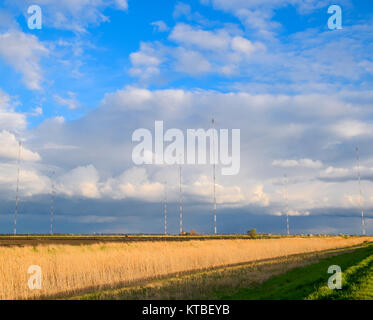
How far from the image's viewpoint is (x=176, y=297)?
71.5 feet

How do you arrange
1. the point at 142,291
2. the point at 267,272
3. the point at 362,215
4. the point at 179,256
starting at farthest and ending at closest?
the point at 362,215 < the point at 179,256 < the point at 267,272 < the point at 142,291

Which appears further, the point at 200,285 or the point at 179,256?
the point at 179,256

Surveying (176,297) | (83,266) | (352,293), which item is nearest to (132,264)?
(83,266)

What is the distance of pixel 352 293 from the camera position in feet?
54.7

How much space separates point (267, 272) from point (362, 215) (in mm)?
109543

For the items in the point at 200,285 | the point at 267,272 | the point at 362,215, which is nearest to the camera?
the point at 200,285
